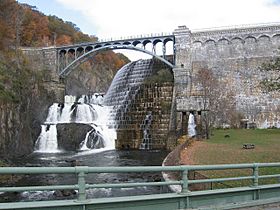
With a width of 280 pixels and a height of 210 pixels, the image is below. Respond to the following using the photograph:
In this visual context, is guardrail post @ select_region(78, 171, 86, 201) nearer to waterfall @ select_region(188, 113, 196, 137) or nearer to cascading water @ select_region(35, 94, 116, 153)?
cascading water @ select_region(35, 94, 116, 153)

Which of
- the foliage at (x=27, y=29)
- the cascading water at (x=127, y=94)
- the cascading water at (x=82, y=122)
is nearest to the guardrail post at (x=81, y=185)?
the cascading water at (x=82, y=122)

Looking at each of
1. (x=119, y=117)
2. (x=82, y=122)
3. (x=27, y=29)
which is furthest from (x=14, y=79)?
(x=27, y=29)

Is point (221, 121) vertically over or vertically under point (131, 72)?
under

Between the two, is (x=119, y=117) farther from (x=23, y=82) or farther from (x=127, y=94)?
(x=23, y=82)

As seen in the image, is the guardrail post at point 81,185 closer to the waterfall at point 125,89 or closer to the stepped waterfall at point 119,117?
the stepped waterfall at point 119,117

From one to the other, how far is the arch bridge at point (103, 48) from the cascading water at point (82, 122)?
6129 millimetres

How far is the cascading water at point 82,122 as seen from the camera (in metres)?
42.4

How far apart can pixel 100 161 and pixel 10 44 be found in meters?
34.8

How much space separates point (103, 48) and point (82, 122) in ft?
42.2

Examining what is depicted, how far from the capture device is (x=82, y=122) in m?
47.6

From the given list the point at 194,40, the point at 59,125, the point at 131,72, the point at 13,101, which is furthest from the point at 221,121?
the point at 13,101

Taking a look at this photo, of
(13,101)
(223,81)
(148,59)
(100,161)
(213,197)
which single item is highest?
(148,59)

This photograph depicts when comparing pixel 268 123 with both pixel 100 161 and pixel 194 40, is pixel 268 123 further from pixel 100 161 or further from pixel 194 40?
pixel 100 161

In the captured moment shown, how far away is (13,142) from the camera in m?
37.8
